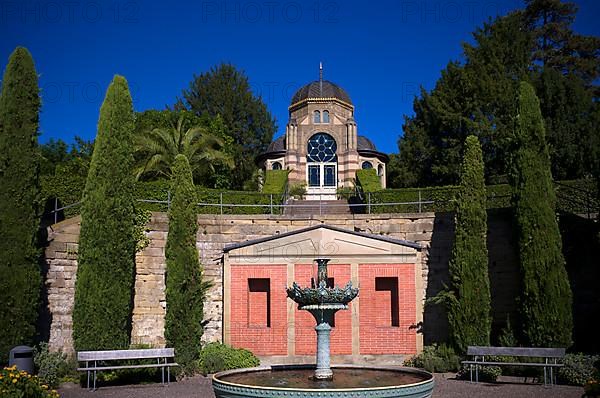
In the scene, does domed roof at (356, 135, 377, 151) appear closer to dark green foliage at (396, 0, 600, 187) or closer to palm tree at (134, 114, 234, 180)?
dark green foliage at (396, 0, 600, 187)

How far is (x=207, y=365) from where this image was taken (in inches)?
686

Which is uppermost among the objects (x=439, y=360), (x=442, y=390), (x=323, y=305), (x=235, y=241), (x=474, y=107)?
(x=474, y=107)

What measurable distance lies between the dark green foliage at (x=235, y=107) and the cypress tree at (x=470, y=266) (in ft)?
92.1

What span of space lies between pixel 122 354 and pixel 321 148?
22.8 meters

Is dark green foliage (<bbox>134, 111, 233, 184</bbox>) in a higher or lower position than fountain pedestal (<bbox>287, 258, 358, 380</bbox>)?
higher

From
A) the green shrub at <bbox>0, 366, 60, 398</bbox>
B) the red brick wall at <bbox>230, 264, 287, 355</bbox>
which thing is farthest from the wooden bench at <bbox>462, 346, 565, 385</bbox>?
the green shrub at <bbox>0, 366, 60, 398</bbox>

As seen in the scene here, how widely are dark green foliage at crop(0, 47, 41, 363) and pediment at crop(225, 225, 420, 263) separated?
20.8ft

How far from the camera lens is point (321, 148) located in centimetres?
3638

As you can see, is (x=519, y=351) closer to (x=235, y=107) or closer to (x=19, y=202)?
(x=19, y=202)

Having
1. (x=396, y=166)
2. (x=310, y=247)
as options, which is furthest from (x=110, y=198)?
(x=396, y=166)

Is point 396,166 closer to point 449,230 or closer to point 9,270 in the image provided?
point 449,230

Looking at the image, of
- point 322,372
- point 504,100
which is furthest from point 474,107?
point 322,372

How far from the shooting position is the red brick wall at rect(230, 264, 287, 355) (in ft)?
63.5

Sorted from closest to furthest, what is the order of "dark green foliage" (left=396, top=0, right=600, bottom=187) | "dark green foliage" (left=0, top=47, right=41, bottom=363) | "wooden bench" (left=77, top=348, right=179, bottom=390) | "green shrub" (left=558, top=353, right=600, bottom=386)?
"green shrub" (left=558, top=353, right=600, bottom=386) → "dark green foliage" (left=0, top=47, right=41, bottom=363) → "wooden bench" (left=77, top=348, right=179, bottom=390) → "dark green foliage" (left=396, top=0, right=600, bottom=187)
